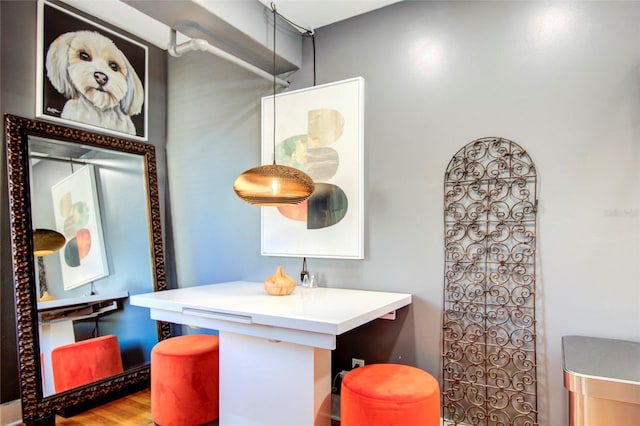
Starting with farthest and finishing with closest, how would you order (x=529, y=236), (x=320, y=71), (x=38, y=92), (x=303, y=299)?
1. (x=320, y=71)
2. (x=38, y=92)
3. (x=303, y=299)
4. (x=529, y=236)

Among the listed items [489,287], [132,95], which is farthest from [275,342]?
[132,95]

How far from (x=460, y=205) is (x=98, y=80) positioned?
8.59 ft

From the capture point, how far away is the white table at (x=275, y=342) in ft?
5.79

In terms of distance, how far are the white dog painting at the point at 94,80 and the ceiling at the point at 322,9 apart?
1306 millimetres

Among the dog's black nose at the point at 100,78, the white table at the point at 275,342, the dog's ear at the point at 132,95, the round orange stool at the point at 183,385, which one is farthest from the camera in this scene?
the dog's ear at the point at 132,95

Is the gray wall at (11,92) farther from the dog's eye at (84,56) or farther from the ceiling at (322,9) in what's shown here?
the ceiling at (322,9)

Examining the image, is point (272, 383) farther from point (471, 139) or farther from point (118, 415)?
point (471, 139)

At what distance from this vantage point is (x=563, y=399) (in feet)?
6.43

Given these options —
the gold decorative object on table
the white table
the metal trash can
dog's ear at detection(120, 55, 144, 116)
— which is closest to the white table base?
the white table

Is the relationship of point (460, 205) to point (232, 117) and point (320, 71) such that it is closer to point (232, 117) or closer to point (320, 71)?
point (320, 71)

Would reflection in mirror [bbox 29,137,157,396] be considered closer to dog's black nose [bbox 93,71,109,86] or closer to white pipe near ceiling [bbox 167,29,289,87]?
dog's black nose [bbox 93,71,109,86]

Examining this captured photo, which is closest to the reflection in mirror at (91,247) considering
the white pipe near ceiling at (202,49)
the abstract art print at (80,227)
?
the abstract art print at (80,227)

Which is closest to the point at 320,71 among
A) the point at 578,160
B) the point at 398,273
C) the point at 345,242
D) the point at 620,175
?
the point at 345,242

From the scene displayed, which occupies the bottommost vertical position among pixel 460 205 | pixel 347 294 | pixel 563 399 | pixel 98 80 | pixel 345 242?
pixel 563 399
